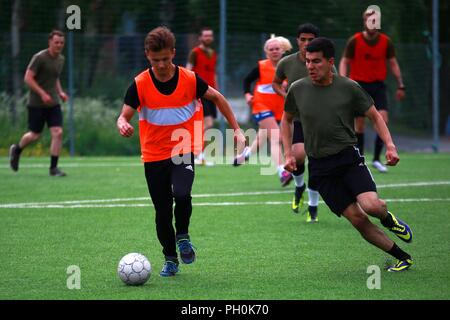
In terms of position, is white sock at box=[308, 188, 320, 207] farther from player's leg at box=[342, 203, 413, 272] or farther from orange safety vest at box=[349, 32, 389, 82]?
orange safety vest at box=[349, 32, 389, 82]

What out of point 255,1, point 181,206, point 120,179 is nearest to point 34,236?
point 181,206

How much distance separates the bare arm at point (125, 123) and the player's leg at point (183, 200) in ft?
1.85

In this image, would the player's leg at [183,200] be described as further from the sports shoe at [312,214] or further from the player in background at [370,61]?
the player in background at [370,61]

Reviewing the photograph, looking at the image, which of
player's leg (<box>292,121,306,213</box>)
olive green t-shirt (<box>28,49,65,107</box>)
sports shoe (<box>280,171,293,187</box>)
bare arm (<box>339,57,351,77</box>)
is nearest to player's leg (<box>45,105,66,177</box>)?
olive green t-shirt (<box>28,49,65,107</box>)

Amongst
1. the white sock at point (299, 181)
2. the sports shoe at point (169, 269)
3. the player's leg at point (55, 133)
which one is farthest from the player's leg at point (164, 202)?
the player's leg at point (55, 133)

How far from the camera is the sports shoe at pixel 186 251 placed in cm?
757

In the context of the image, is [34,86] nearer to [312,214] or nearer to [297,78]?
[297,78]

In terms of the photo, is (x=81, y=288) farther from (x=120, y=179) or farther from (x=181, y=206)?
(x=120, y=179)

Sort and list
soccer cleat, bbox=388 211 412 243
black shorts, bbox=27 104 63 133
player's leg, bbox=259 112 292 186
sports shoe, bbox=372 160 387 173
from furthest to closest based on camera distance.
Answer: sports shoe, bbox=372 160 387 173
black shorts, bbox=27 104 63 133
player's leg, bbox=259 112 292 186
soccer cleat, bbox=388 211 412 243

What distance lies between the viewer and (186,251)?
24.9 ft

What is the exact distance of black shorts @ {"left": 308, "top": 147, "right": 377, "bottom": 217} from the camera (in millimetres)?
7617

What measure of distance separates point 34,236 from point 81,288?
9.57ft

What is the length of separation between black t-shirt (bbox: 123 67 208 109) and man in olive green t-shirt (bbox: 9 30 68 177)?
8.07m
